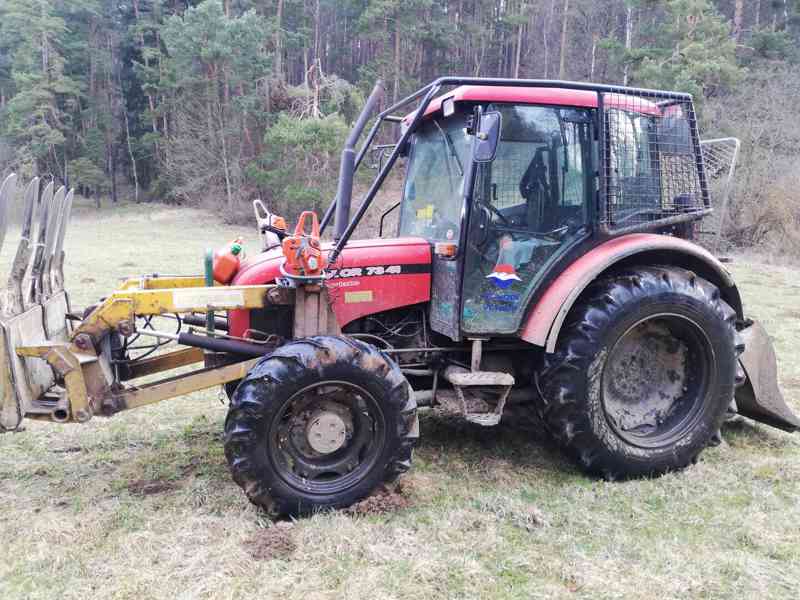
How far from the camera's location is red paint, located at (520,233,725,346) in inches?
142

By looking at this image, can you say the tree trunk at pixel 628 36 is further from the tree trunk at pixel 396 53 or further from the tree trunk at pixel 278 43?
the tree trunk at pixel 278 43

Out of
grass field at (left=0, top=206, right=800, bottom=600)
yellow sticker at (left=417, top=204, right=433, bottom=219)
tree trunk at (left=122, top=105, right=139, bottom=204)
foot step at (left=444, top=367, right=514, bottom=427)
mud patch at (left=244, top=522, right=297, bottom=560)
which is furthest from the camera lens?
tree trunk at (left=122, top=105, right=139, bottom=204)

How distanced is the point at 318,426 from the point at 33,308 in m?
1.67

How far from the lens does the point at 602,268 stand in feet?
11.9

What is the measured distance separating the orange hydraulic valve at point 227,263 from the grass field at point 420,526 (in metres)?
1.13

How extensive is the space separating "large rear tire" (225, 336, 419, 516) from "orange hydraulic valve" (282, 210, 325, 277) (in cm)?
41

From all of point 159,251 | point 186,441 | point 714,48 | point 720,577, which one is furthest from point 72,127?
point 720,577

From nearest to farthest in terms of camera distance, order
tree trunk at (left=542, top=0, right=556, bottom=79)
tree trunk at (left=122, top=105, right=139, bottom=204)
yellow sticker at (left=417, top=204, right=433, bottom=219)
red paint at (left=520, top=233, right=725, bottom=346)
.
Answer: red paint at (left=520, top=233, right=725, bottom=346) < yellow sticker at (left=417, top=204, right=433, bottom=219) < tree trunk at (left=542, top=0, right=556, bottom=79) < tree trunk at (left=122, top=105, right=139, bottom=204)

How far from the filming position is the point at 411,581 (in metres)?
2.80

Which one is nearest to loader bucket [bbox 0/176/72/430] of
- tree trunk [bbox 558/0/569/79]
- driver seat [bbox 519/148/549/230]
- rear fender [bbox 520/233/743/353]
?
rear fender [bbox 520/233/743/353]

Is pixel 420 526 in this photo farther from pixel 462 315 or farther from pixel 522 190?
pixel 522 190

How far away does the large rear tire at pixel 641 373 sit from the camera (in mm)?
3688

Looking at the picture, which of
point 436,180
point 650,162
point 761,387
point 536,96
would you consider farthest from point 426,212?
point 761,387

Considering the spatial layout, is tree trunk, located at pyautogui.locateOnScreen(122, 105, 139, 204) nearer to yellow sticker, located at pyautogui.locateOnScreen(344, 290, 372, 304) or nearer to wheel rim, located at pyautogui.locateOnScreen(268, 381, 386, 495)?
yellow sticker, located at pyautogui.locateOnScreen(344, 290, 372, 304)
